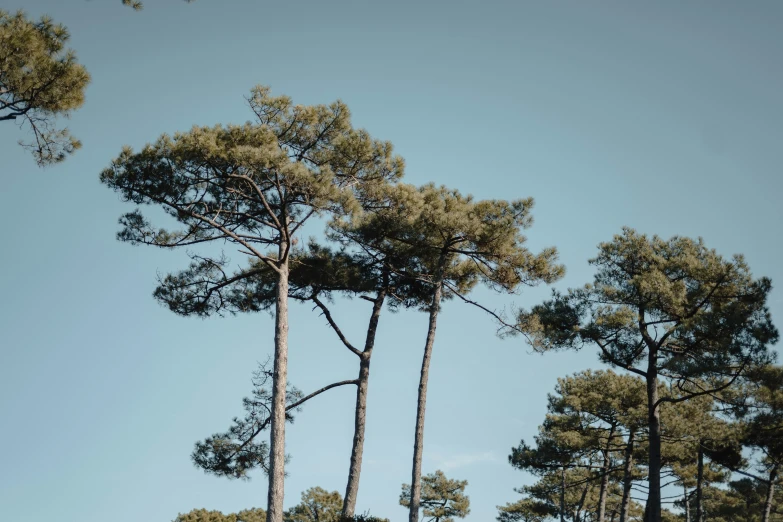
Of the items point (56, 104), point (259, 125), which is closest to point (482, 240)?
point (259, 125)

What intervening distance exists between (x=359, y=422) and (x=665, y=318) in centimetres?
Result: 771

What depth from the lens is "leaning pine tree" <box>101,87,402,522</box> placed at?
1231 centimetres

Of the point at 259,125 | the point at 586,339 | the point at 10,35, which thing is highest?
the point at 259,125

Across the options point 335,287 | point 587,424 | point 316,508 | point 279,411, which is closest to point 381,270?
point 335,287

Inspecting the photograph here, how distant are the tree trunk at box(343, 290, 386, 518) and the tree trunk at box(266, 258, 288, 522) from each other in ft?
7.17

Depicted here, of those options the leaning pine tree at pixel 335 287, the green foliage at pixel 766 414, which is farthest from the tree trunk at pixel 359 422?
the green foliage at pixel 766 414

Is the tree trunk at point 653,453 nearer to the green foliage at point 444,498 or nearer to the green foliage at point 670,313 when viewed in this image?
the green foliage at point 670,313

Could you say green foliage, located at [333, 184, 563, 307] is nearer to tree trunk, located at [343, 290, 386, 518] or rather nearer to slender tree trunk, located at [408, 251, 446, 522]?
slender tree trunk, located at [408, 251, 446, 522]

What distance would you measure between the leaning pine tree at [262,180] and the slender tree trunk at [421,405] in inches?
126

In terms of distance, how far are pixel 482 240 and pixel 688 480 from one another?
64.9 ft

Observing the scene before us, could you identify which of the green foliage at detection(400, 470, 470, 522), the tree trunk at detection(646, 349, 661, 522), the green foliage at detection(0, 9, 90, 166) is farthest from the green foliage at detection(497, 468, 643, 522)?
the green foliage at detection(0, 9, 90, 166)

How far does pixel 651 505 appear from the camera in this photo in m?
14.0

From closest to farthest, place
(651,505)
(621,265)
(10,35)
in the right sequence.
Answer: (10,35), (651,505), (621,265)

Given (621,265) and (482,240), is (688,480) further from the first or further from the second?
(482,240)
